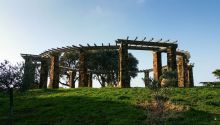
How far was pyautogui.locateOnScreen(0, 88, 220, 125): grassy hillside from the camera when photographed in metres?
25.7

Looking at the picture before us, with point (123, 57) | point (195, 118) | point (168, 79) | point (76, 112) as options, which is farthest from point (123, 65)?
point (195, 118)

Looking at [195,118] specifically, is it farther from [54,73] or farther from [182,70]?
[54,73]

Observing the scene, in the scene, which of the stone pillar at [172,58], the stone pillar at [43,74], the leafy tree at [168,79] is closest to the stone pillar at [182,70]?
the stone pillar at [172,58]

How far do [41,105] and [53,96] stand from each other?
444 centimetres

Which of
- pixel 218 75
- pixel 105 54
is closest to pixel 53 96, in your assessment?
pixel 218 75

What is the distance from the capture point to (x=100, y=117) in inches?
1051

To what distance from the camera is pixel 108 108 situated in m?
29.0

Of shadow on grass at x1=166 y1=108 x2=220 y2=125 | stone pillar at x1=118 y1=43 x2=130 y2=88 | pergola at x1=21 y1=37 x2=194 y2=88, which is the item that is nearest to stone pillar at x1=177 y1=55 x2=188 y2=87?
pergola at x1=21 y1=37 x2=194 y2=88

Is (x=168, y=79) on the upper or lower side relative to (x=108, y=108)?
upper

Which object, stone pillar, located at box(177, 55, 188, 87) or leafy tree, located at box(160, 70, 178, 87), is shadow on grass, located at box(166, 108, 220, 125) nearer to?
leafy tree, located at box(160, 70, 178, 87)

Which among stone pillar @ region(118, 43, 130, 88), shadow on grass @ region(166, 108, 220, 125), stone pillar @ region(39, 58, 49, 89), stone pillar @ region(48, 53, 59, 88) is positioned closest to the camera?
shadow on grass @ region(166, 108, 220, 125)

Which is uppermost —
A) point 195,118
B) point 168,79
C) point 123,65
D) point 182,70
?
point 123,65

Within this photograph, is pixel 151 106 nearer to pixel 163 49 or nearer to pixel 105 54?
pixel 163 49

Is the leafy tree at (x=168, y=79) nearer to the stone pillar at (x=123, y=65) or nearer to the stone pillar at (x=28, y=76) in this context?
the stone pillar at (x=123, y=65)
